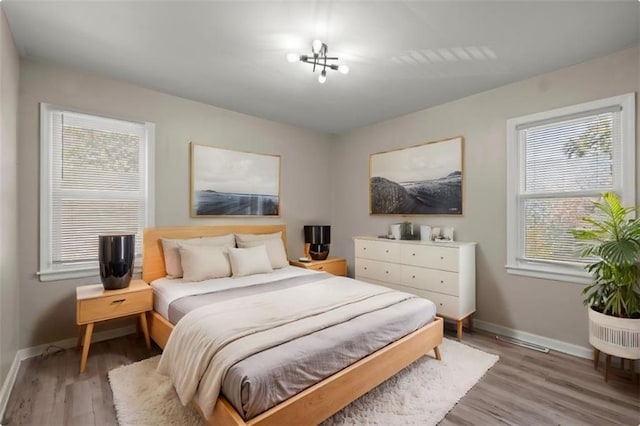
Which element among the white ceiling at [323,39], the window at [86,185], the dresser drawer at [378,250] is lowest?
the dresser drawer at [378,250]

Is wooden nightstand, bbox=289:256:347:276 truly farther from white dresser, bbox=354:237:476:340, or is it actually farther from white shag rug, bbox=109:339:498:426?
white shag rug, bbox=109:339:498:426

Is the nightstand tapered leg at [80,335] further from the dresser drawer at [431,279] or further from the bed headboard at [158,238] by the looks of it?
the dresser drawer at [431,279]

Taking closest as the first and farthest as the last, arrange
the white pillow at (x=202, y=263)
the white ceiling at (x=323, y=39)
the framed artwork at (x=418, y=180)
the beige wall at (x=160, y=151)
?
the white ceiling at (x=323, y=39), the beige wall at (x=160, y=151), the white pillow at (x=202, y=263), the framed artwork at (x=418, y=180)

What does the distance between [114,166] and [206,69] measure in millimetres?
1387

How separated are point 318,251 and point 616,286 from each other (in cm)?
312

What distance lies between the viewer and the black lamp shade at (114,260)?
102 inches

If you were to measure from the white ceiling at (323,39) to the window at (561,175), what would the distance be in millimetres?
501

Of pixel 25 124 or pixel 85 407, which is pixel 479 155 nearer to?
pixel 85 407

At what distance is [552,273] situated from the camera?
9.11 ft

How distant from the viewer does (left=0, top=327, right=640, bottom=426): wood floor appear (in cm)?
185

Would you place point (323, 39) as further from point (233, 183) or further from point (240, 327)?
point (233, 183)

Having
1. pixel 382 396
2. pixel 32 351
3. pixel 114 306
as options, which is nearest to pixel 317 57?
pixel 382 396

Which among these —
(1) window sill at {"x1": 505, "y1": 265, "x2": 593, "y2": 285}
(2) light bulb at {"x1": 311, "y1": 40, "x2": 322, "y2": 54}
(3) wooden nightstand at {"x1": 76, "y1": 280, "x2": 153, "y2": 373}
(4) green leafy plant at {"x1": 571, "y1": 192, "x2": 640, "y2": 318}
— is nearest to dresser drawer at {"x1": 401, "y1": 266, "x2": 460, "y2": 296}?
(1) window sill at {"x1": 505, "y1": 265, "x2": 593, "y2": 285}

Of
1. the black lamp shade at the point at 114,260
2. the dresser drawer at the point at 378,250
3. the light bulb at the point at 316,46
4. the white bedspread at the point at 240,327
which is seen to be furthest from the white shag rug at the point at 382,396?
the light bulb at the point at 316,46
